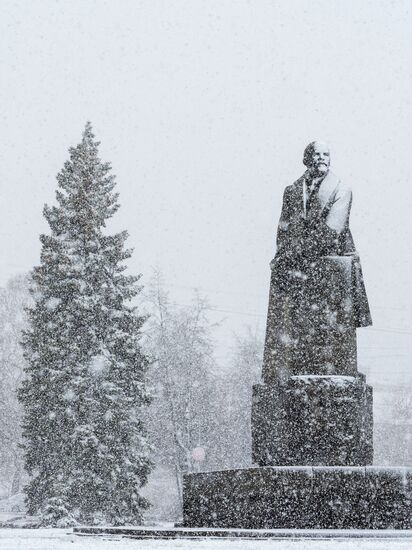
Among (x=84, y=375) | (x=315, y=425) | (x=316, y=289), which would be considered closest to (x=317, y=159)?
(x=316, y=289)

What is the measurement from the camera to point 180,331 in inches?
1489

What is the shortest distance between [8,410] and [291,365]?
3368 cm

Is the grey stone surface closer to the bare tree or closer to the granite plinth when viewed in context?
the granite plinth

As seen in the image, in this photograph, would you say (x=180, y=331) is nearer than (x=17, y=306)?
Yes

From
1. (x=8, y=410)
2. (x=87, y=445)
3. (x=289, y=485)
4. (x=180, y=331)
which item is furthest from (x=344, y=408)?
(x=8, y=410)

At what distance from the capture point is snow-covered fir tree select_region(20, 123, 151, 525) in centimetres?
2123

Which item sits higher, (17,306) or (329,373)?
(17,306)

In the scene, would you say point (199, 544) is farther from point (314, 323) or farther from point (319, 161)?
point (319, 161)

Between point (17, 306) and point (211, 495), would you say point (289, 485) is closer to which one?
point (211, 495)

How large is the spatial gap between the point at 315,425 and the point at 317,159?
122 inches

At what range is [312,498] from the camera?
8.80 m

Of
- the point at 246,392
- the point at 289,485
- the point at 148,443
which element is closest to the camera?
the point at 289,485

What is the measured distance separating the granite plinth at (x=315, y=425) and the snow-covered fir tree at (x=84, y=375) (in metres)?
11.6

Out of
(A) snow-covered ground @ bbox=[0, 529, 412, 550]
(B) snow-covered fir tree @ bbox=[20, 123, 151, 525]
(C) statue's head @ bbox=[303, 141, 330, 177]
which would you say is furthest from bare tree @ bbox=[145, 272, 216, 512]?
(A) snow-covered ground @ bbox=[0, 529, 412, 550]
